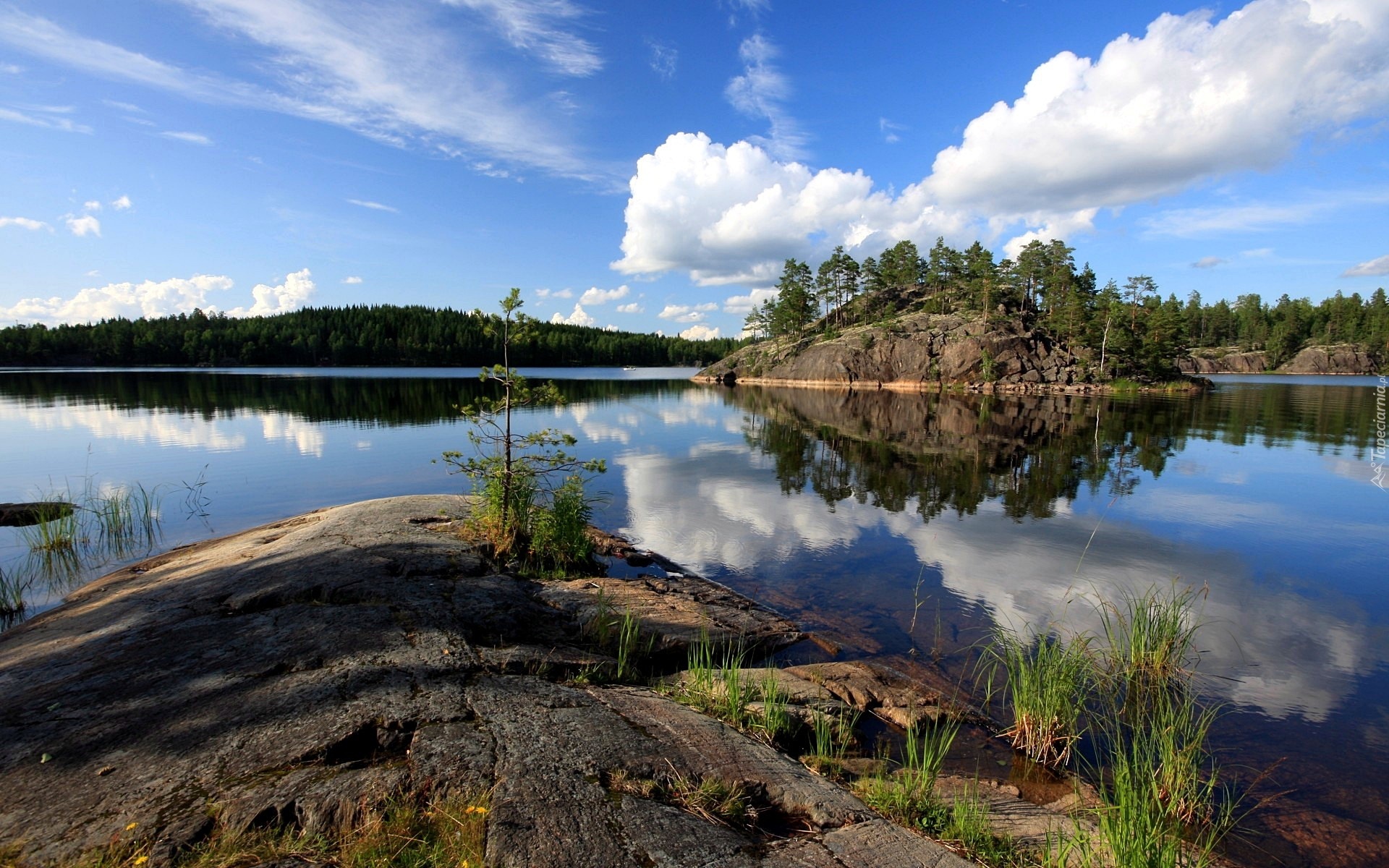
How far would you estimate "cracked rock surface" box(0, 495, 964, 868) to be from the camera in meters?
4.45

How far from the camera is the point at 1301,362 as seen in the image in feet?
475

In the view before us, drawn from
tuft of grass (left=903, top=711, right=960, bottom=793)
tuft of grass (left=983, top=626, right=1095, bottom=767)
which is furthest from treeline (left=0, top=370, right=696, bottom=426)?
tuft of grass (left=983, top=626, right=1095, bottom=767)

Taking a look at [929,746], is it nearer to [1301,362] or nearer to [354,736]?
[354,736]

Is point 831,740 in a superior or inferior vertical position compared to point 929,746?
superior

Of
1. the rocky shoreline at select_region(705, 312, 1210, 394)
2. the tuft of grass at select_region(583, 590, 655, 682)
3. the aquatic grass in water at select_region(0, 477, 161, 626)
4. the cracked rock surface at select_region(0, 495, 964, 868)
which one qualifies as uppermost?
the rocky shoreline at select_region(705, 312, 1210, 394)

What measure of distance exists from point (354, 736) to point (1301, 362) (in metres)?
A: 206

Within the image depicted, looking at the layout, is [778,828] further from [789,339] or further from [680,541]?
[789,339]

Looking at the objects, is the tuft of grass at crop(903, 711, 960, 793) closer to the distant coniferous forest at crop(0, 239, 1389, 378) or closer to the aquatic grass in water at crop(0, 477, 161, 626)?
the aquatic grass in water at crop(0, 477, 161, 626)

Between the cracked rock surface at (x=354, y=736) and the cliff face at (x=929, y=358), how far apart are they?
8580 centimetres

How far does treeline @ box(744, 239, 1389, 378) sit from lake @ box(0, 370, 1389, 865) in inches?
1486

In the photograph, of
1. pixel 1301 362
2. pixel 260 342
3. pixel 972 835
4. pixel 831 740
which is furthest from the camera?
pixel 260 342

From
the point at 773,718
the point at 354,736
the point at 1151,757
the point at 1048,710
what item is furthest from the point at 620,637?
the point at 1151,757

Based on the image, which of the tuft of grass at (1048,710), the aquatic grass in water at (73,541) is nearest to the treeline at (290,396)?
the aquatic grass in water at (73,541)

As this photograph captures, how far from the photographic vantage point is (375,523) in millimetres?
13484
